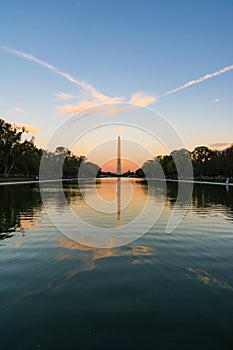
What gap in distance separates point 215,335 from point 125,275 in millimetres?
2637

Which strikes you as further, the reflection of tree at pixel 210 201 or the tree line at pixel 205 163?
the tree line at pixel 205 163

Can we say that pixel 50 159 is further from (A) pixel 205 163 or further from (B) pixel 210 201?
(B) pixel 210 201

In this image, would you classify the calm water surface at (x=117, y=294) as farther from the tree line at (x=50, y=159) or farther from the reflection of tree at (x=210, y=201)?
the tree line at (x=50, y=159)

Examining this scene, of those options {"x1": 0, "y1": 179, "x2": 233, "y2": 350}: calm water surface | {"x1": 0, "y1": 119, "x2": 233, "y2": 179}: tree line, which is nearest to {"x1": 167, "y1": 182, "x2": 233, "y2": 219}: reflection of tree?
{"x1": 0, "y1": 179, "x2": 233, "y2": 350}: calm water surface

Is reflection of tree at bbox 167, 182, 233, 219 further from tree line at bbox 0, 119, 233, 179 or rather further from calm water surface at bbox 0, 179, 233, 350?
tree line at bbox 0, 119, 233, 179

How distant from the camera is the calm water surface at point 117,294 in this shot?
3.99 metres

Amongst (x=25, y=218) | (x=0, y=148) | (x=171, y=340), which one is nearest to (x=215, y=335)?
(x=171, y=340)

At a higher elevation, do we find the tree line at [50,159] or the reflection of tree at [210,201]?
the tree line at [50,159]

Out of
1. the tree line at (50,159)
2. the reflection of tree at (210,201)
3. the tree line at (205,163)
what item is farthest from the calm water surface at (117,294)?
the tree line at (205,163)

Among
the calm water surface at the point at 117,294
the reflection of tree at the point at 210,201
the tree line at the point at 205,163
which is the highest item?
the tree line at the point at 205,163

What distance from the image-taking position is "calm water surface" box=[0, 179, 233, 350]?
3988 mm

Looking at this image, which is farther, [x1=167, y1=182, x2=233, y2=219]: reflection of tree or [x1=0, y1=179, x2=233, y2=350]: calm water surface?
[x1=167, y1=182, x2=233, y2=219]: reflection of tree

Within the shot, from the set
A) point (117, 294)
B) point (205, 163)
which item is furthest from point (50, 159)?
point (117, 294)

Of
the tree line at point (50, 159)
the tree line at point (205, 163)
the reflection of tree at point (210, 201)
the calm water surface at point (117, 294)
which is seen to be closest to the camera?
the calm water surface at point (117, 294)
